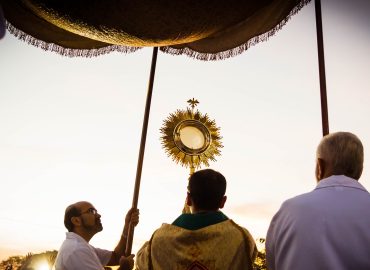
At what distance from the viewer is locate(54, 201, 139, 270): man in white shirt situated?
115 inches

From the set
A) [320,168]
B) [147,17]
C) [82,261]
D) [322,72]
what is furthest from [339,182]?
[82,261]

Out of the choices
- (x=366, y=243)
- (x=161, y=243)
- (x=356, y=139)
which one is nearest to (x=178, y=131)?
(x=161, y=243)

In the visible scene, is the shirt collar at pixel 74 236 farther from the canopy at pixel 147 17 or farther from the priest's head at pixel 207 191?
the canopy at pixel 147 17

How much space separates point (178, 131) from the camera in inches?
158

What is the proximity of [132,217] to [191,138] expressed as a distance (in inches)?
51.0

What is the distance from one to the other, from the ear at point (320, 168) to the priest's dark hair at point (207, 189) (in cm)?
55

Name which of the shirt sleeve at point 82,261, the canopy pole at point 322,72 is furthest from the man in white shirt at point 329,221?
the shirt sleeve at point 82,261

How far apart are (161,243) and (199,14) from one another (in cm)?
137

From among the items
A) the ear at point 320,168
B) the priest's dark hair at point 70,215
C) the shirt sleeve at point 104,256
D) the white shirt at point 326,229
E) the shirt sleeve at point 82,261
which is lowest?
the shirt sleeve at point 104,256

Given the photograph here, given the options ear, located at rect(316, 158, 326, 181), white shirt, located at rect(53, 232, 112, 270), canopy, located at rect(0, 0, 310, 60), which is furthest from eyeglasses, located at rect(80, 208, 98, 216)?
ear, located at rect(316, 158, 326, 181)

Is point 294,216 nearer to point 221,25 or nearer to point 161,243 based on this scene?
point 161,243

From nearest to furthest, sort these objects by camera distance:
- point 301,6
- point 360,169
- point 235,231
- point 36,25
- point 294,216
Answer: point 294,216 → point 360,169 → point 235,231 → point 301,6 → point 36,25

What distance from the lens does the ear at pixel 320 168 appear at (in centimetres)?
163

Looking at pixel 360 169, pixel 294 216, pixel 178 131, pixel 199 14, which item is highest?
pixel 199 14
